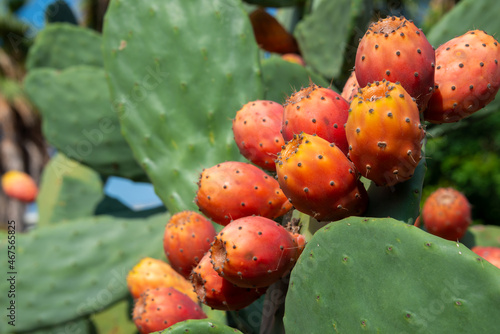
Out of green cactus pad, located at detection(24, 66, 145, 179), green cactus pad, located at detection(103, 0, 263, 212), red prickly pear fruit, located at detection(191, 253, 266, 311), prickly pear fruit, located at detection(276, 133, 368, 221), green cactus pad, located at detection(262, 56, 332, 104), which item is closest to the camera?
prickly pear fruit, located at detection(276, 133, 368, 221)

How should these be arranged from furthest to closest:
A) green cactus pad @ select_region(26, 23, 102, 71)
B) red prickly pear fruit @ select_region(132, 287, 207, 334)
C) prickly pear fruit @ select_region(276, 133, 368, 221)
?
green cactus pad @ select_region(26, 23, 102, 71)
red prickly pear fruit @ select_region(132, 287, 207, 334)
prickly pear fruit @ select_region(276, 133, 368, 221)

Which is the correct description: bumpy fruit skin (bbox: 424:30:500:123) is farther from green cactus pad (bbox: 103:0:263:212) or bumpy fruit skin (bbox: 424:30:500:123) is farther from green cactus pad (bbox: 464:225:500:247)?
green cactus pad (bbox: 464:225:500:247)

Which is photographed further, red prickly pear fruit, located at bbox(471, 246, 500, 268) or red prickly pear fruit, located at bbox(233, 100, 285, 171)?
red prickly pear fruit, located at bbox(471, 246, 500, 268)

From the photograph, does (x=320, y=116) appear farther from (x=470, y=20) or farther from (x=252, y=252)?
(x=470, y=20)

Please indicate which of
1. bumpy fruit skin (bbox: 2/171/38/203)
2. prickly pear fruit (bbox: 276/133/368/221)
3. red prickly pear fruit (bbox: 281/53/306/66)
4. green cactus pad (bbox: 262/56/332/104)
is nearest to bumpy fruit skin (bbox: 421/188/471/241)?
green cactus pad (bbox: 262/56/332/104)

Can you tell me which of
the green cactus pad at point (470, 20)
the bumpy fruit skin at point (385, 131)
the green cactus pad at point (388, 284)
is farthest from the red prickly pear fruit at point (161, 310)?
the green cactus pad at point (470, 20)

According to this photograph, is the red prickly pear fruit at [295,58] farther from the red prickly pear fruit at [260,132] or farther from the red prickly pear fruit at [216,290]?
the red prickly pear fruit at [216,290]

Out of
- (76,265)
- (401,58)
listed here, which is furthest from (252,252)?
(76,265)

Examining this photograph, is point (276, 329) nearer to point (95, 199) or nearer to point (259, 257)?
point (259, 257)
